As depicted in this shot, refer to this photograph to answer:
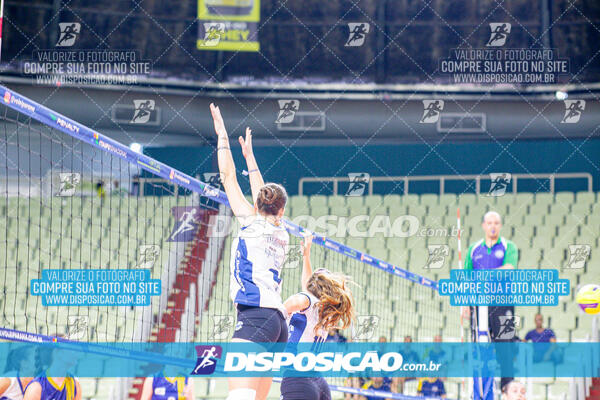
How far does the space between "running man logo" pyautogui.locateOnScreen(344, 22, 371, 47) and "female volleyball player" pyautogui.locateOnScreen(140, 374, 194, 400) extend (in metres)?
8.61

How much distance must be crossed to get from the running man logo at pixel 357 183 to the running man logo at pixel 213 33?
320cm

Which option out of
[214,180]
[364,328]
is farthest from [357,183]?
[364,328]

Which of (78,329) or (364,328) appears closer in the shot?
(78,329)

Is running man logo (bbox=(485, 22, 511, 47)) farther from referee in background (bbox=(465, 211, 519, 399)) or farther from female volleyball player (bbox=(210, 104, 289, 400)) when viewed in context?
female volleyball player (bbox=(210, 104, 289, 400))

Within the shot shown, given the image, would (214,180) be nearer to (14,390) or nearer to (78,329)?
(78,329)

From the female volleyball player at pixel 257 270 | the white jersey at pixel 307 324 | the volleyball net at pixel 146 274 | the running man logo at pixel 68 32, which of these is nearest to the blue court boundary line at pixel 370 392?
the volleyball net at pixel 146 274

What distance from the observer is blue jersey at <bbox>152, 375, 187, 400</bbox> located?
23.5 ft

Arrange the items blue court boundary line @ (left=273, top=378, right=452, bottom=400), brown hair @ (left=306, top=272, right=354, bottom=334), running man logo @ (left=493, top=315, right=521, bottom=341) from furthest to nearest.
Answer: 1. running man logo @ (left=493, top=315, right=521, bottom=341)
2. blue court boundary line @ (left=273, top=378, right=452, bottom=400)
3. brown hair @ (left=306, top=272, right=354, bottom=334)

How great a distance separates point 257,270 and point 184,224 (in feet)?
18.4

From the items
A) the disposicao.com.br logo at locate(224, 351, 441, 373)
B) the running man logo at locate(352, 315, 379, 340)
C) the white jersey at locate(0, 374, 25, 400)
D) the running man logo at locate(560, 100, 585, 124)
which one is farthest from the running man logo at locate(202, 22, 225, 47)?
the white jersey at locate(0, 374, 25, 400)

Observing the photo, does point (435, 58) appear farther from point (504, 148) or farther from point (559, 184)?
point (559, 184)

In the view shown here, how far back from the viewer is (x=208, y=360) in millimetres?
6988

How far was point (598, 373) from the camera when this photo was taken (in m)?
8.80

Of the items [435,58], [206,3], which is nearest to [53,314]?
[206,3]
